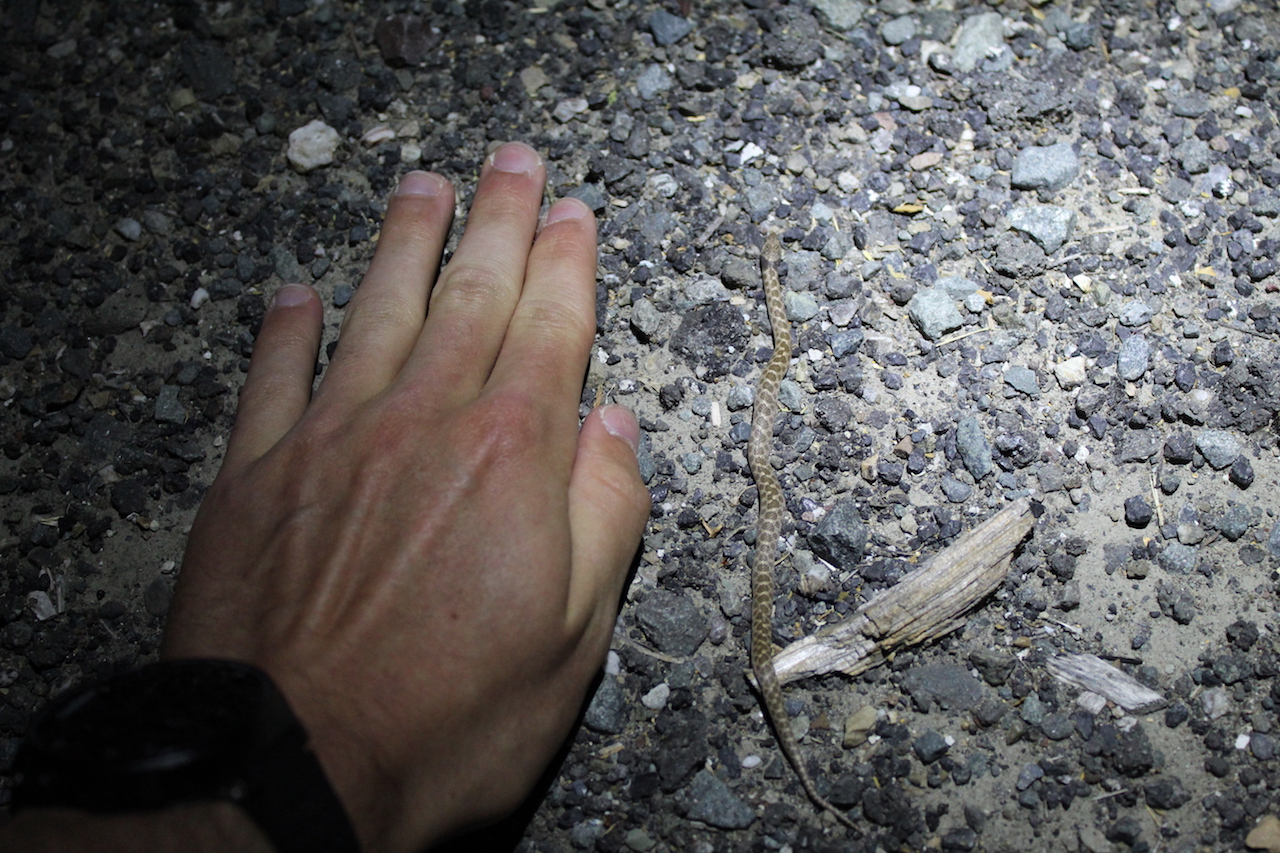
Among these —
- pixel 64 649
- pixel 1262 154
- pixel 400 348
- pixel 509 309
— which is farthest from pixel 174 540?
pixel 1262 154

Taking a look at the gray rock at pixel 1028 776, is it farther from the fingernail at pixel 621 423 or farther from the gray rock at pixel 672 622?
the fingernail at pixel 621 423

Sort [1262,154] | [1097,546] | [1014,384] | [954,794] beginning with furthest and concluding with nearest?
[1262,154] < [1014,384] < [1097,546] < [954,794]

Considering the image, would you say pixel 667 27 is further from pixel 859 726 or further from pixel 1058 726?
pixel 1058 726

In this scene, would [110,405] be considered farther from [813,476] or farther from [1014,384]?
[1014,384]

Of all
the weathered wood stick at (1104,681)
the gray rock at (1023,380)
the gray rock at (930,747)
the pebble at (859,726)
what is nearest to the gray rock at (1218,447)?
the gray rock at (1023,380)

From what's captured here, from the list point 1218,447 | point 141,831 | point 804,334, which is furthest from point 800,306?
point 141,831

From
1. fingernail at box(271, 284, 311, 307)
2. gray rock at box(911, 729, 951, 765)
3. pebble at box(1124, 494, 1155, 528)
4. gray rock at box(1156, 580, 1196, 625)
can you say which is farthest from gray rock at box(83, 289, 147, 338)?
gray rock at box(1156, 580, 1196, 625)

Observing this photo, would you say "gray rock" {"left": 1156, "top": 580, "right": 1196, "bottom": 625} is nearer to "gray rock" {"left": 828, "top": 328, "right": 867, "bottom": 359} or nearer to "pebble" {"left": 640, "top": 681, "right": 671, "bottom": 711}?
"gray rock" {"left": 828, "top": 328, "right": 867, "bottom": 359}
